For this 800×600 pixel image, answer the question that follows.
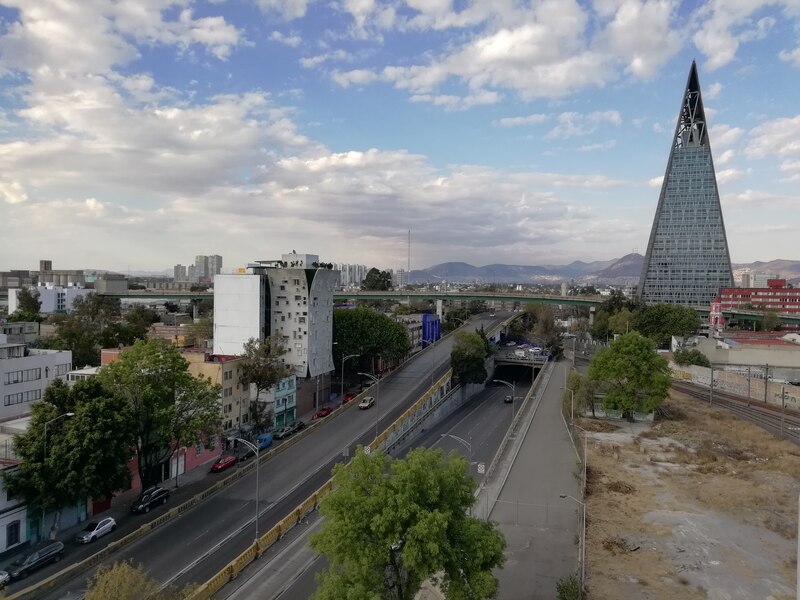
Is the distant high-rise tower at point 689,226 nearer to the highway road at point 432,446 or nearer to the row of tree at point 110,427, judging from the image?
the highway road at point 432,446

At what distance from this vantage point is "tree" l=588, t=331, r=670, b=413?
51625 mm

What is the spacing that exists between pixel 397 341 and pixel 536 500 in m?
42.5

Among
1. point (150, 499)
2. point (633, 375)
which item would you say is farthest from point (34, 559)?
point (633, 375)

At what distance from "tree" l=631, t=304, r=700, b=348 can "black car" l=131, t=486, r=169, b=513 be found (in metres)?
86.4

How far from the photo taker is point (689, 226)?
161 metres

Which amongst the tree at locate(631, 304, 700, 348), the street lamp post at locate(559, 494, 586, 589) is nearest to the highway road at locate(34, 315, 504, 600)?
the street lamp post at locate(559, 494, 586, 589)

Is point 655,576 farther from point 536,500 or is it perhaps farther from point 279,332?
point 279,332

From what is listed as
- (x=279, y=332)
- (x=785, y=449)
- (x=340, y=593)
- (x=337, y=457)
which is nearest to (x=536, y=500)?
(x=337, y=457)

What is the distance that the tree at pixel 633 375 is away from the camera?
51.6 meters

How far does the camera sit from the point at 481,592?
57.8ft

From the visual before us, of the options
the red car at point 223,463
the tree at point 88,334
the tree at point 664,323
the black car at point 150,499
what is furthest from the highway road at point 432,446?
the tree at point 88,334

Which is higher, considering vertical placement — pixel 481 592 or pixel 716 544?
pixel 481 592

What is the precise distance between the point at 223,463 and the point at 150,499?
310 inches

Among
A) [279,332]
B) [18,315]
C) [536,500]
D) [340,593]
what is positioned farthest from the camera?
[18,315]
